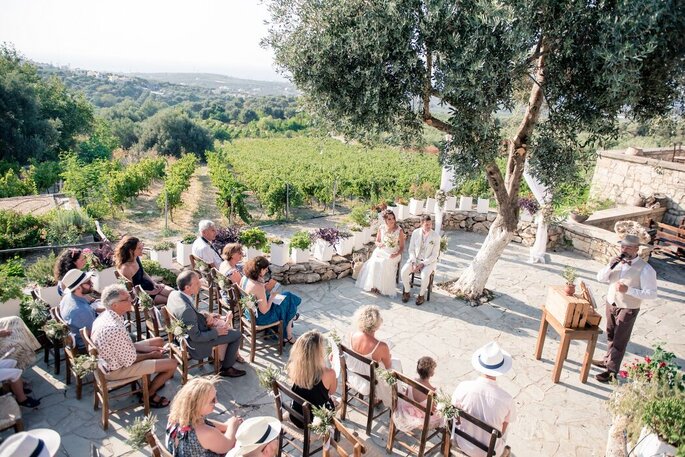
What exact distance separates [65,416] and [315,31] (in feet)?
17.1

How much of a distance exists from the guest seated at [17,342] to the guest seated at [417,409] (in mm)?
3901

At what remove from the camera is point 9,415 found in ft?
12.7

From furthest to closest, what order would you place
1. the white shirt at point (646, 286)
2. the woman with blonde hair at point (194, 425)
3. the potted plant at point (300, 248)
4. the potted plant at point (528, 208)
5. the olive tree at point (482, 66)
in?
the potted plant at point (528, 208) < the potted plant at point (300, 248) < the white shirt at point (646, 286) < the olive tree at point (482, 66) < the woman with blonde hair at point (194, 425)

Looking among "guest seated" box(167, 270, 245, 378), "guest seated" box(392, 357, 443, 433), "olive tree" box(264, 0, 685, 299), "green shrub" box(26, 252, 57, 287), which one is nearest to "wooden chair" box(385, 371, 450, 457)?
"guest seated" box(392, 357, 443, 433)

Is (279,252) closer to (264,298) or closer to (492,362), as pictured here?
(264,298)

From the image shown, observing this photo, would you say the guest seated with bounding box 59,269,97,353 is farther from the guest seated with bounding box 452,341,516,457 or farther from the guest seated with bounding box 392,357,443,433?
the guest seated with bounding box 452,341,516,457

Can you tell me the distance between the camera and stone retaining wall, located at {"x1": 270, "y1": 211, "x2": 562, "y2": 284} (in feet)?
26.2

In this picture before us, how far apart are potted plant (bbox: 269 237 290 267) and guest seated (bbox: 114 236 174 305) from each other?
216 cm

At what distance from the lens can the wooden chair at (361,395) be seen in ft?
13.6

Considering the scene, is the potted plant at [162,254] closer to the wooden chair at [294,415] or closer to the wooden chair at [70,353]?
the wooden chair at [70,353]

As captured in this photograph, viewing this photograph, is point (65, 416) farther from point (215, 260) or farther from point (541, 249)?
point (541, 249)

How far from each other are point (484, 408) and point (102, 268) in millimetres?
5311

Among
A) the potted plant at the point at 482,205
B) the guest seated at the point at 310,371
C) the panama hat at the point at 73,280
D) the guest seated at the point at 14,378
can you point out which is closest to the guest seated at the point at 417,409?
the guest seated at the point at 310,371

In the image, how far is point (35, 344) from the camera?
4.93 m
